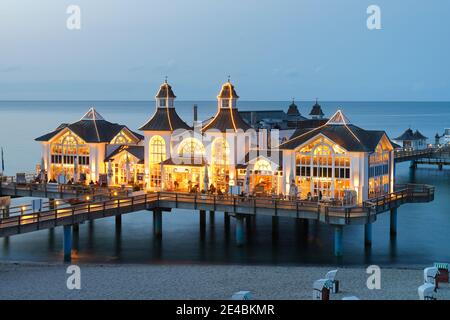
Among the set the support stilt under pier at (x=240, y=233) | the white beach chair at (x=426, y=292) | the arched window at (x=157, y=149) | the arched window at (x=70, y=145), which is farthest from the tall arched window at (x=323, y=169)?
the arched window at (x=70, y=145)

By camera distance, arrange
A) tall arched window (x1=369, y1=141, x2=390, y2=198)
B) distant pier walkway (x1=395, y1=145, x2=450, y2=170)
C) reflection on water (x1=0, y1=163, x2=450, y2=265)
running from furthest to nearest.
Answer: distant pier walkway (x1=395, y1=145, x2=450, y2=170) → tall arched window (x1=369, y1=141, x2=390, y2=198) → reflection on water (x1=0, y1=163, x2=450, y2=265)

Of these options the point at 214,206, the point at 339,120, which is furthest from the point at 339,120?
the point at 214,206

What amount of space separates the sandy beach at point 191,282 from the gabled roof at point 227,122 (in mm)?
13985

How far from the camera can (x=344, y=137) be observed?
45094mm

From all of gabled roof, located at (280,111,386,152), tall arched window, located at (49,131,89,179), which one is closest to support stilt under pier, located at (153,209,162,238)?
gabled roof, located at (280,111,386,152)

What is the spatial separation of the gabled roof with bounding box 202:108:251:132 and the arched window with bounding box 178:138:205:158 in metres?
0.99

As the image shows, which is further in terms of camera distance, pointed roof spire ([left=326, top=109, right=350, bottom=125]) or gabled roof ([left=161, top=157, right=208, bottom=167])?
gabled roof ([left=161, top=157, right=208, bottom=167])

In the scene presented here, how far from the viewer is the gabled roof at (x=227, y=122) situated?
50031 mm

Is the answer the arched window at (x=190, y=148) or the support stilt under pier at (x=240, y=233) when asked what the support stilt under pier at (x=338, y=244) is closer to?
the support stilt under pier at (x=240, y=233)

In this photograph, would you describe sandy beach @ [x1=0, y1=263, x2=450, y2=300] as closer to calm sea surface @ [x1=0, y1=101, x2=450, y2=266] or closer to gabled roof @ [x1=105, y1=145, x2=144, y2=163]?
calm sea surface @ [x1=0, y1=101, x2=450, y2=266]

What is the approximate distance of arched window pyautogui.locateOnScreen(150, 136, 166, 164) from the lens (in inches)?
2013

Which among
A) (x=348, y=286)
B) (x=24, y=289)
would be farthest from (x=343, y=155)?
(x=24, y=289)

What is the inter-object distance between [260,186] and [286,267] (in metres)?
10.5

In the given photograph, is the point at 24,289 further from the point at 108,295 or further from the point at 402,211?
the point at 402,211
